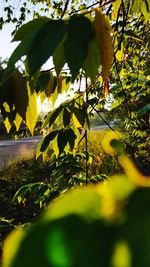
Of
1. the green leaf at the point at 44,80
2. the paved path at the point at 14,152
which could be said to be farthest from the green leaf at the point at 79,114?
the paved path at the point at 14,152

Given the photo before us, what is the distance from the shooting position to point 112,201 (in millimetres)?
260

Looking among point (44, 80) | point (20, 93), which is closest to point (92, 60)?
point (20, 93)

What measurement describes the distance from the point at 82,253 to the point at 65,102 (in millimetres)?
1600

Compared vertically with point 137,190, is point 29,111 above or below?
below

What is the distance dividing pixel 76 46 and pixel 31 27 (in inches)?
4.2

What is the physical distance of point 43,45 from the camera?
0.76m

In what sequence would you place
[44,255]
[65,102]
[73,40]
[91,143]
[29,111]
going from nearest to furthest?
[44,255], [73,40], [29,111], [65,102], [91,143]

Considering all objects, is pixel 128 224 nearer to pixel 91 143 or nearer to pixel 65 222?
pixel 65 222

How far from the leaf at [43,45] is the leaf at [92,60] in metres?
0.10

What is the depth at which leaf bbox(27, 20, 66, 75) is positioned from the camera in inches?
29.7

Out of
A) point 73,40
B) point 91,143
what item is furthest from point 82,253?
point 91,143

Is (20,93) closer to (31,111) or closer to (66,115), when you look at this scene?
(31,111)

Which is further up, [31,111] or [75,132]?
[31,111]

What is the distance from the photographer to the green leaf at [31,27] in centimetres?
80
